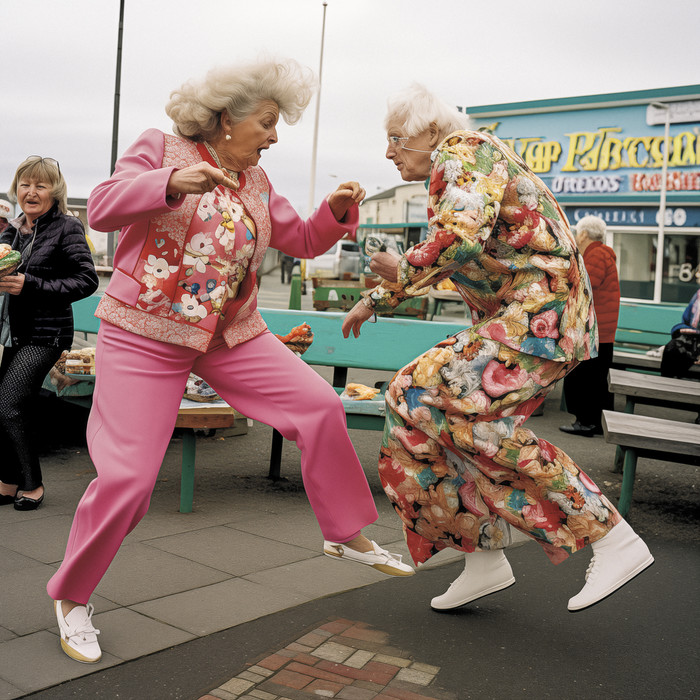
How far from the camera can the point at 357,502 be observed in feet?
11.0

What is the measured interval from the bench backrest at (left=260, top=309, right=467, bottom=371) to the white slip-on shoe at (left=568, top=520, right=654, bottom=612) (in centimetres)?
331

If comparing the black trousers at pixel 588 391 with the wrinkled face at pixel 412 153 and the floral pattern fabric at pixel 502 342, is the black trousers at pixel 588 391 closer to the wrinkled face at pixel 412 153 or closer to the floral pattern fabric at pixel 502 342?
the floral pattern fabric at pixel 502 342

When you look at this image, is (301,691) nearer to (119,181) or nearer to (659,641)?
(659,641)

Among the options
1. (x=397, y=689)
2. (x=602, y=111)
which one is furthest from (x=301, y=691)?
(x=602, y=111)

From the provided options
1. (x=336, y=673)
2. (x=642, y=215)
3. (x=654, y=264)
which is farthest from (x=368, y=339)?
(x=642, y=215)

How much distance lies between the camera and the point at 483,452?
10.2ft

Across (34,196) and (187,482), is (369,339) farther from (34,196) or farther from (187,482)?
(34,196)

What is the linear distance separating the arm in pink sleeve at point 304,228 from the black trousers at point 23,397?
1888mm

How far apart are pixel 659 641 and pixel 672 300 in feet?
69.5

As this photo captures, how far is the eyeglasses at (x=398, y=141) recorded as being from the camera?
3301 millimetres

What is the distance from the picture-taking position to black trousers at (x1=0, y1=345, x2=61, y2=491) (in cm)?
471

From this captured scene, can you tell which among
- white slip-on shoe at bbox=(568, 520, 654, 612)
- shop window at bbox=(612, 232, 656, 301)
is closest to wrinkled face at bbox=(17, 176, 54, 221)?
white slip-on shoe at bbox=(568, 520, 654, 612)

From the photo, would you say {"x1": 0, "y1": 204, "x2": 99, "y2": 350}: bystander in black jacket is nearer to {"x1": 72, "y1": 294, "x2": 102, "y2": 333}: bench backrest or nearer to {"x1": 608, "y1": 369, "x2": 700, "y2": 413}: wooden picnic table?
{"x1": 72, "y1": 294, "x2": 102, "y2": 333}: bench backrest

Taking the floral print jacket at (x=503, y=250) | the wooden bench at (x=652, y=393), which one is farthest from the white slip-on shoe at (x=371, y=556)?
the wooden bench at (x=652, y=393)
